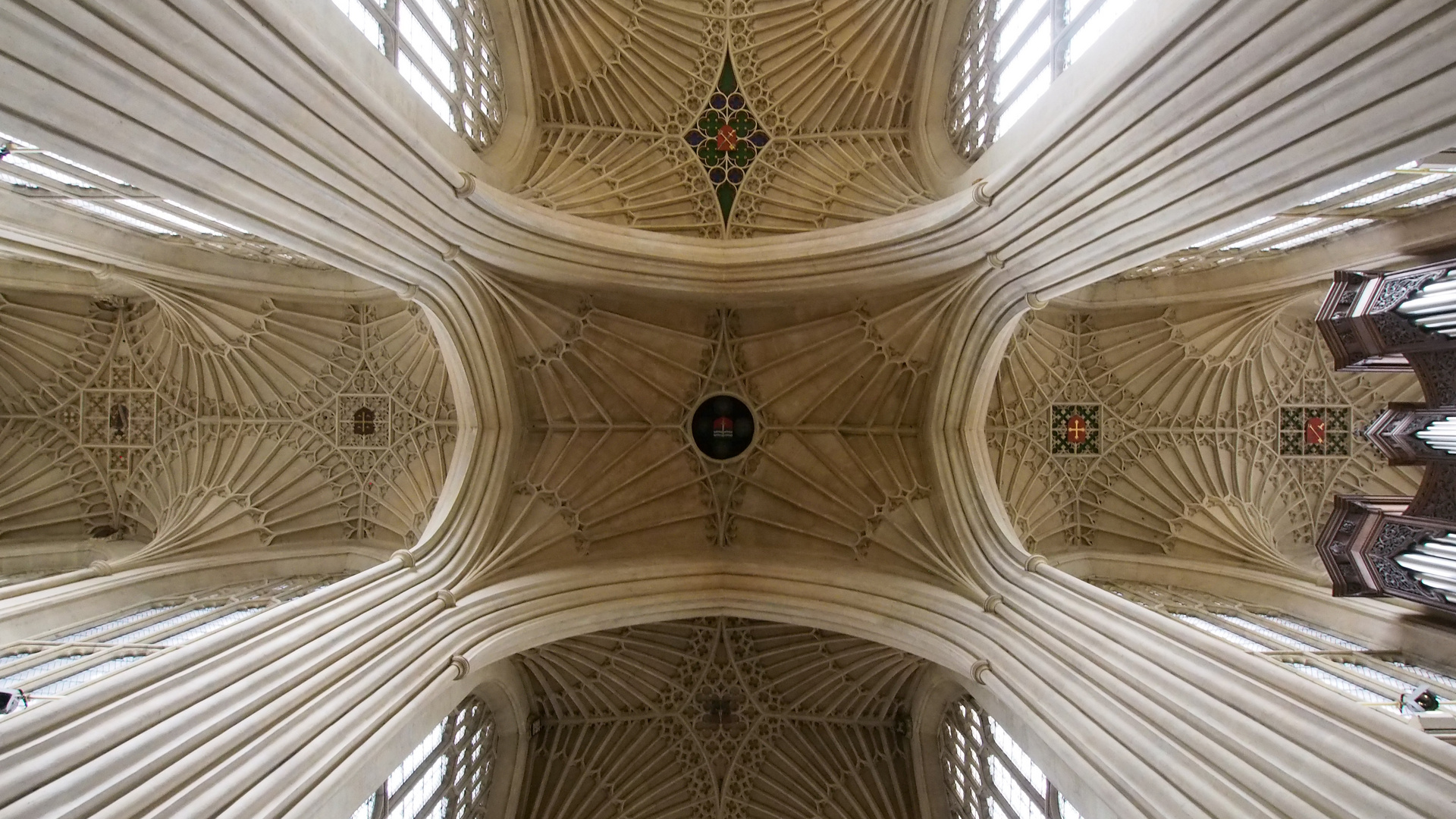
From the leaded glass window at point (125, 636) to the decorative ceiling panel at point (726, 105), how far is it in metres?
8.36

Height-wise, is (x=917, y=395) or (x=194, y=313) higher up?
(x=194, y=313)

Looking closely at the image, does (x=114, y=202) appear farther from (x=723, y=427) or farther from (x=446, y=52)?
(x=723, y=427)

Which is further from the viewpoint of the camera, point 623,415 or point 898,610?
point 623,415

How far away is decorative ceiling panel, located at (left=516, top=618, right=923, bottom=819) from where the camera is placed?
1482 cm

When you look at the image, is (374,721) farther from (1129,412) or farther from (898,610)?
(1129,412)

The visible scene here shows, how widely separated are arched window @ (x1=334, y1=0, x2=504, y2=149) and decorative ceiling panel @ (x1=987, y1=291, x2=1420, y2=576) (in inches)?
394

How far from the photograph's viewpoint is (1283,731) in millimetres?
5789

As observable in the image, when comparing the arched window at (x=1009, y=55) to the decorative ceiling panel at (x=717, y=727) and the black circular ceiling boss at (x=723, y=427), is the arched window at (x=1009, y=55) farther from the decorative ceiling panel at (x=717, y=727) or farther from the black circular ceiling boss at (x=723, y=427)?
the decorative ceiling panel at (x=717, y=727)

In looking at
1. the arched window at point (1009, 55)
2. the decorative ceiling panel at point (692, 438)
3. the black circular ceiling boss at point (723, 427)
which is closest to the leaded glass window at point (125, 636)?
the decorative ceiling panel at point (692, 438)

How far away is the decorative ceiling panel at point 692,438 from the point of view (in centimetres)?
1323

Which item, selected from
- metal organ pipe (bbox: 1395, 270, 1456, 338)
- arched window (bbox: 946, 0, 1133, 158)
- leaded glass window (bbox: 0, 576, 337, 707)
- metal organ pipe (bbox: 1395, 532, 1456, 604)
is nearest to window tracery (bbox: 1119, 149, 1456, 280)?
metal organ pipe (bbox: 1395, 270, 1456, 338)

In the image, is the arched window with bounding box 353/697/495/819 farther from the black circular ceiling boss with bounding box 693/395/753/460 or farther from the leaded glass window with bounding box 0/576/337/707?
the black circular ceiling boss with bounding box 693/395/753/460

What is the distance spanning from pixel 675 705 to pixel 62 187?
41.4ft

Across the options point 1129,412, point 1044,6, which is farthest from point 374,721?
point 1129,412
